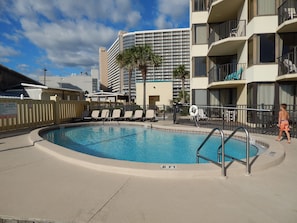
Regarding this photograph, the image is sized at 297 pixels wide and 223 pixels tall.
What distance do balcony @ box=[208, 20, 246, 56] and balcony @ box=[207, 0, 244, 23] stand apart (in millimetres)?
525

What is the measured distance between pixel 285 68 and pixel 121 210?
1310 cm

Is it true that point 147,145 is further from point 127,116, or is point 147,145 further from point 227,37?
point 227,37

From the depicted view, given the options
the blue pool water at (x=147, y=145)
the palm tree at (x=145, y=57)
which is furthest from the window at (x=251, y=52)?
the palm tree at (x=145, y=57)

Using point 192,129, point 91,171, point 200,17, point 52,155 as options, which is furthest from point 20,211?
point 200,17

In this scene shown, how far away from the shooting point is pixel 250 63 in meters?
14.3

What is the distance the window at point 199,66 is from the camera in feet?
62.7

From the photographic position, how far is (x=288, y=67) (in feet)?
40.7

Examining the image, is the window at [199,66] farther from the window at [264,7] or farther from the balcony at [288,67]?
the balcony at [288,67]

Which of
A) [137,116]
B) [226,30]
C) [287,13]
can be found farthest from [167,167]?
[226,30]

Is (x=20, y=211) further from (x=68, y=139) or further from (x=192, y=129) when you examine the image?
(x=192, y=129)

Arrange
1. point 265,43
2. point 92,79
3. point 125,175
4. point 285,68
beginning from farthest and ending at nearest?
point 92,79 < point 265,43 < point 285,68 < point 125,175

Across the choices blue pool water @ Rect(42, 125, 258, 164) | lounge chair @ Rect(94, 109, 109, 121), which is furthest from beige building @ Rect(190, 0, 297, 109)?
lounge chair @ Rect(94, 109, 109, 121)

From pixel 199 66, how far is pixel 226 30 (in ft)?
11.5

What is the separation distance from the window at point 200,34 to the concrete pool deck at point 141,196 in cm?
1578
